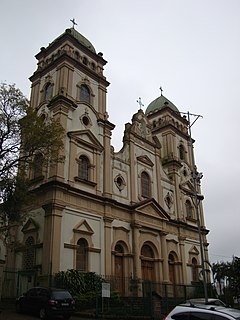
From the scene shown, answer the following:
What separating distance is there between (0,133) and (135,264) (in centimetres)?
1487

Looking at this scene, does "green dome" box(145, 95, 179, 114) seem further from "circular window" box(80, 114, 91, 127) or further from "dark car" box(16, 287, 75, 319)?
"dark car" box(16, 287, 75, 319)

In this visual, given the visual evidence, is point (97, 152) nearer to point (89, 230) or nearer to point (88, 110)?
point (88, 110)

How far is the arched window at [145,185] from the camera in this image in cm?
3252

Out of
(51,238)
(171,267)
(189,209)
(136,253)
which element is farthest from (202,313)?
(189,209)

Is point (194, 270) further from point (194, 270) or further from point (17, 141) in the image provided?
point (17, 141)

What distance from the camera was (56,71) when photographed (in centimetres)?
2969

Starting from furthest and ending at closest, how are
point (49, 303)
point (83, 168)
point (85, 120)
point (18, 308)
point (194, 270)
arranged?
point (194, 270)
point (85, 120)
point (83, 168)
point (18, 308)
point (49, 303)

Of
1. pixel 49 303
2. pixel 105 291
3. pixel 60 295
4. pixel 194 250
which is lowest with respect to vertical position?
pixel 49 303

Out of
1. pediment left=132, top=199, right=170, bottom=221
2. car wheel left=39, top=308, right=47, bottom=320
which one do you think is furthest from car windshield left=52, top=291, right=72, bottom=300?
pediment left=132, top=199, right=170, bottom=221

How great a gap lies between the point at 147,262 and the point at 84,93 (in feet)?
50.4

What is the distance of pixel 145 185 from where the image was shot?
108ft

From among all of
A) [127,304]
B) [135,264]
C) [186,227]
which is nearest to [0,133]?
[127,304]

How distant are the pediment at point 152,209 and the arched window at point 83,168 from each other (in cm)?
533

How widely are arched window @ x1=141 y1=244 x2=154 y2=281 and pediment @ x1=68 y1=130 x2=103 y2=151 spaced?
9580mm
